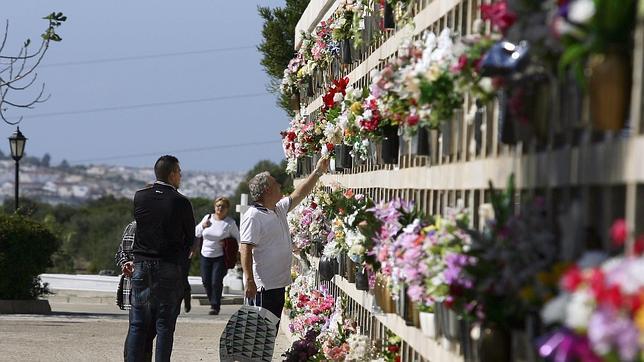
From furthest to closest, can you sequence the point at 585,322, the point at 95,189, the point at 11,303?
the point at 95,189, the point at 11,303, the point at 585,322

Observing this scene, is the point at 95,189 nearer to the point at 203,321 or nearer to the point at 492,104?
the point at 203,321

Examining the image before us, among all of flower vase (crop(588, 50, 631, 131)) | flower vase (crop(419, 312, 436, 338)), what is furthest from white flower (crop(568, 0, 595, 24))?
flower vase (crop(419, 312, 436, 338))

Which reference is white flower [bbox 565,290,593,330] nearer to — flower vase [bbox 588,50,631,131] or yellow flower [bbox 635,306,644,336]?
yellow flower [bbox 635,306,644,336]

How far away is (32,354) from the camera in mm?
13320

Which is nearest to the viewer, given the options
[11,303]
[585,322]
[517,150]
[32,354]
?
[585,322]

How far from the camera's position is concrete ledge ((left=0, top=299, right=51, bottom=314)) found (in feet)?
63.9

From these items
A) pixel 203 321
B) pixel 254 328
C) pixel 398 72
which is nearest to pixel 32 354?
pixel 254 328

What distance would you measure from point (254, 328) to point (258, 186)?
1.08 meters

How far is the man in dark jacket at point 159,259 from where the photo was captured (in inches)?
385

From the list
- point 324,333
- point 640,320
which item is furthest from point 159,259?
point 640,320

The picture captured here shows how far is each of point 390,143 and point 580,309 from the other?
482 centimetres

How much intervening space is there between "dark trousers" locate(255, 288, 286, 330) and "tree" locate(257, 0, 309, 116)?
9973mm

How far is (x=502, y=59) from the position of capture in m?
4.61

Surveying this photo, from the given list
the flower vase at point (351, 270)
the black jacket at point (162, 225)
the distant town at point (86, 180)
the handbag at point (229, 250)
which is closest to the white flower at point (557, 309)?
the flower vase at point (351, 270)
